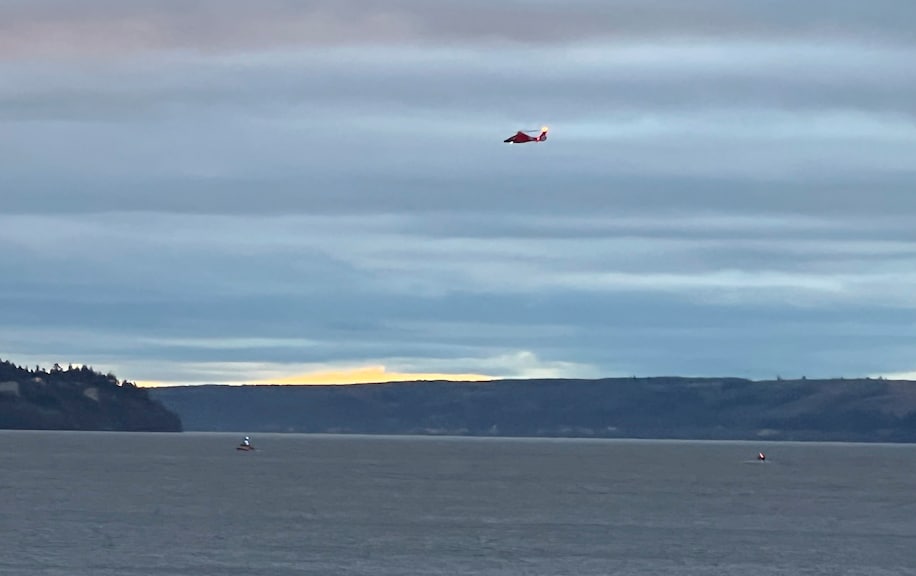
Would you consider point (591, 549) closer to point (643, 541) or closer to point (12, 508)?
point (643, 541)

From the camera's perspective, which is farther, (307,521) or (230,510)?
(230,510)

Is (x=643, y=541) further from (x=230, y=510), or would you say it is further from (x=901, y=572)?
(x=230, y=510)

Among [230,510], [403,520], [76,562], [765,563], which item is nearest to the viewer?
[76,562]

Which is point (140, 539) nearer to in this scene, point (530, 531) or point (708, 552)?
point (530, 531)

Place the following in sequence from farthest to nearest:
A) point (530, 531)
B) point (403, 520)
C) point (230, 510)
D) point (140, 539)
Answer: point (230, 510) < point (403, 520) < point (530, 531) < point (140, 539)

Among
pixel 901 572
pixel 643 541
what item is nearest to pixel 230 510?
pixel 643 541

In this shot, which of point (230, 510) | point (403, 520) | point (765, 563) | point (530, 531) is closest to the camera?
point (765, 563)

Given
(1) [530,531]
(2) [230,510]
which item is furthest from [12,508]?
(1) [530,531]

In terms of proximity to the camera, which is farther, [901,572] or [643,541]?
[643,541]

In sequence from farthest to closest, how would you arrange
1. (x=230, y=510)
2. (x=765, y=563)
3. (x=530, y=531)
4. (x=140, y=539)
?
(x=230, y=510), (x=530, y=531), (x=140, y=539), (x=765, y=563)
